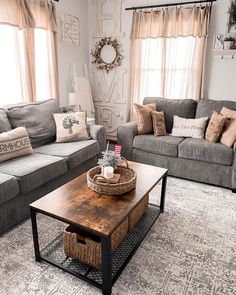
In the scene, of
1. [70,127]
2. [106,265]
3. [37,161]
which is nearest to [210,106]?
[70,127]

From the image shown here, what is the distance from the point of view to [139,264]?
1824 mm

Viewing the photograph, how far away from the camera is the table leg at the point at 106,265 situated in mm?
1466

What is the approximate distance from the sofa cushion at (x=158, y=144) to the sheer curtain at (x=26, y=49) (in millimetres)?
1598

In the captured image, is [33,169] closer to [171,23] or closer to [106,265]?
[106,265]

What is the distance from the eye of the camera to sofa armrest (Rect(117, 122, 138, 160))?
11.3ft

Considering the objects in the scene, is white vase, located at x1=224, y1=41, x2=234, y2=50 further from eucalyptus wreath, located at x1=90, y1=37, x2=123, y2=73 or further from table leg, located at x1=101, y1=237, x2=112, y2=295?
table leg, located at x1=101, y1=237, x2=112, y2=295

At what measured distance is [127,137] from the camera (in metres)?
3.46

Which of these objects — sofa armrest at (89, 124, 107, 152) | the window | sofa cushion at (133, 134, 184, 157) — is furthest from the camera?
the window

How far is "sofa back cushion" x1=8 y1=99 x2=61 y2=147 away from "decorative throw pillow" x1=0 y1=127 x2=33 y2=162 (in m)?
0.24

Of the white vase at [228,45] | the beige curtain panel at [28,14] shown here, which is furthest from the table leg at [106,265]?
the white vase at [228,45]

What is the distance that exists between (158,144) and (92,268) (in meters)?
1.85

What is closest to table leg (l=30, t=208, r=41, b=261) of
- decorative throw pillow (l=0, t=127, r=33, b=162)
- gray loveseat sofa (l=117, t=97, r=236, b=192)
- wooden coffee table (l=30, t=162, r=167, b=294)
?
wooden coffee table (l=30, t=162, r=167, b=294)

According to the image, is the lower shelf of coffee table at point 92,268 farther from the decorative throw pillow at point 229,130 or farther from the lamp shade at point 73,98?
the lamp shade at point 73,98

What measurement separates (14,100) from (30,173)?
5.05 ft
